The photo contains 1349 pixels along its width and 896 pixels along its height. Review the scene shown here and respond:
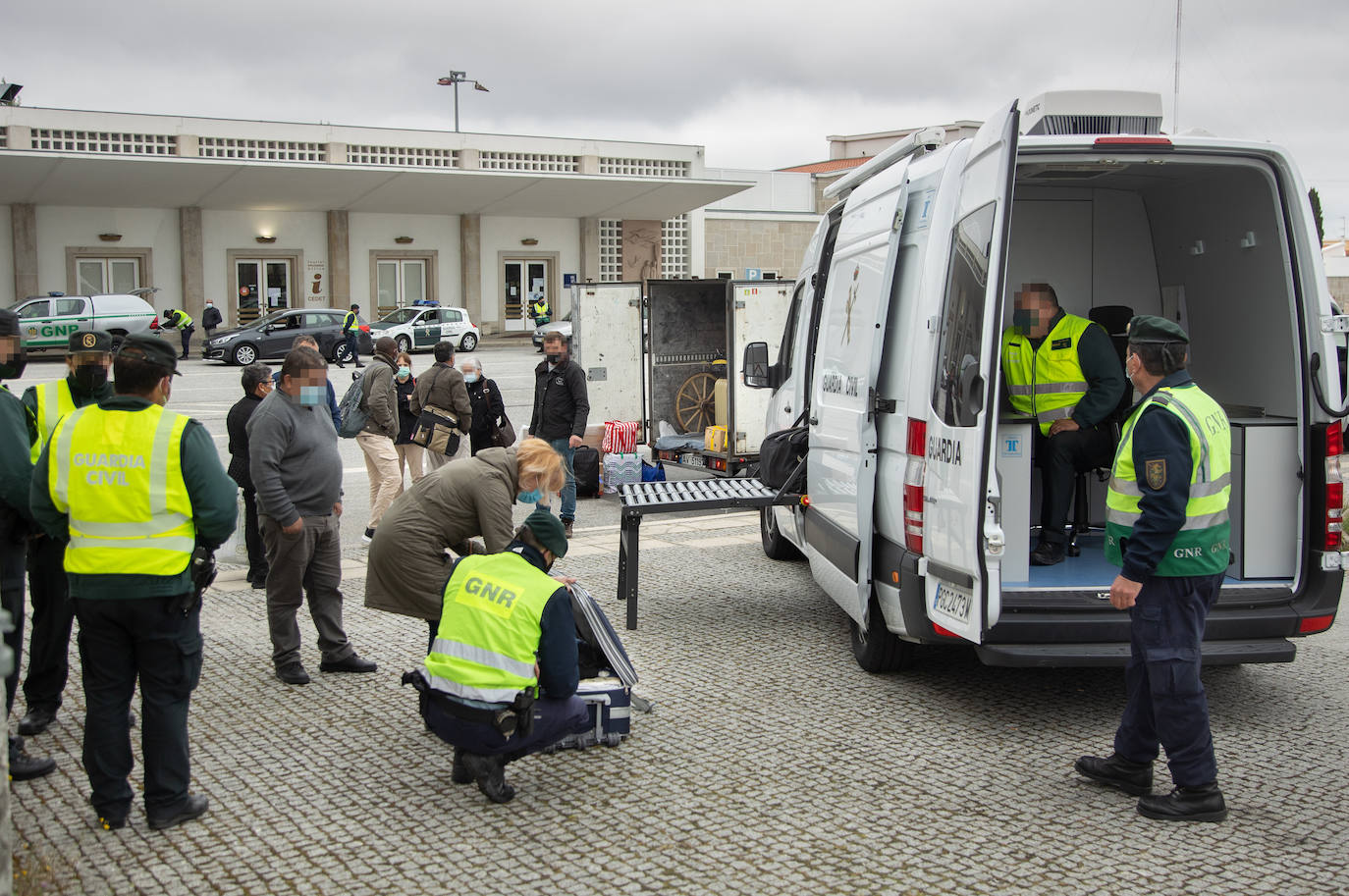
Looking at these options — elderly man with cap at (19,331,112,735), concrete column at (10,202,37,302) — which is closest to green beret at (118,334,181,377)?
elderly man with cap at (19,331,112,735)

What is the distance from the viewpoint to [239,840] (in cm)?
412

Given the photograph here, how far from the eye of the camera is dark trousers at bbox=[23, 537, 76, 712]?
5.00 metres

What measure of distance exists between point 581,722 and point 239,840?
1.25 metres

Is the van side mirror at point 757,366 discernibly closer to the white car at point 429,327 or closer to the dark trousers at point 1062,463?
the dark trousers at point 1062,463

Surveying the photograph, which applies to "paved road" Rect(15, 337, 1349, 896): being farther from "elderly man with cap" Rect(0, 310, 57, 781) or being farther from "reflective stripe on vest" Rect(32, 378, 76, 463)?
"reflective stripe on vest" Rect(32, 378, 76, 463)

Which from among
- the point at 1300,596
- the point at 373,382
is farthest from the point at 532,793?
the point at 373,382

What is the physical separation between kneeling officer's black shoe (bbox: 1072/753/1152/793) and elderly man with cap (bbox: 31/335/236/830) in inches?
129

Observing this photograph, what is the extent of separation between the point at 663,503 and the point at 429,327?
87.1 feet

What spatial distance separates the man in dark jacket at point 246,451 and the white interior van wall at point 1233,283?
5.36 metres

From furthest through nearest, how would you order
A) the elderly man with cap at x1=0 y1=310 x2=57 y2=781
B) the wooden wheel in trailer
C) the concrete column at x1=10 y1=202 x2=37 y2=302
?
the concrete column at x1=10 y1=202 x2=37 y2=302 < the wooden wheel in trailer < the elderly man with cap at x1=0 y1=310 x2=57 y2=781

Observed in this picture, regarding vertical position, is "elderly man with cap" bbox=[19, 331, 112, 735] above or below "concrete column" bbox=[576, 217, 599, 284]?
below

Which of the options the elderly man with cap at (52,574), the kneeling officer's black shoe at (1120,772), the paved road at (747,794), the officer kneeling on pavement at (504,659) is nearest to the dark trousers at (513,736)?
the officer kneeling on pavement at (504,659)

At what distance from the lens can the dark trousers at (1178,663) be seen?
4.25 metres

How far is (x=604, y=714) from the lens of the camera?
16.3ft
